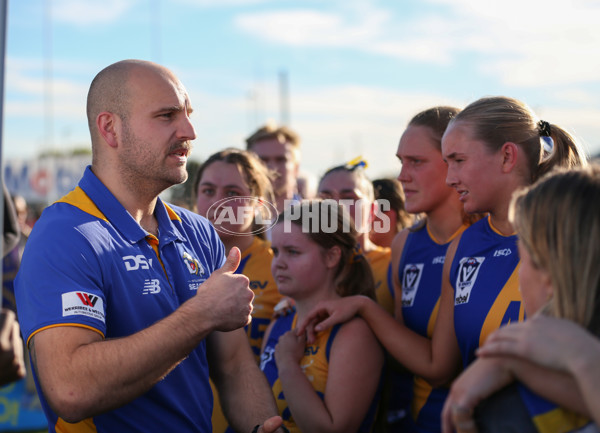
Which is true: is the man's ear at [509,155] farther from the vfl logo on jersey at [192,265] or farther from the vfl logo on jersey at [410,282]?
the vfl logo on jersey at [192,265]

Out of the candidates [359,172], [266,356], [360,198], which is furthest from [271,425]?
[359,172]

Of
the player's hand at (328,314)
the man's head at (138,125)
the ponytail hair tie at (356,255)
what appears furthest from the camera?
the ponytail hair tie at (356,255)

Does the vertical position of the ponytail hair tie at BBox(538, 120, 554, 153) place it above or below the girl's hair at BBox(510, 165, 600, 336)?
above

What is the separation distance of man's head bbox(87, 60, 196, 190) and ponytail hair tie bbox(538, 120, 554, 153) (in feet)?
5.06

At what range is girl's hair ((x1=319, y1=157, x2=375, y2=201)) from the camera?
4566 millimetres

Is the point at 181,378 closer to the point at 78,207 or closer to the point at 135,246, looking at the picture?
the point at 135,246

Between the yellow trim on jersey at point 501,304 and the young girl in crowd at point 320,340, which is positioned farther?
the young girl in crowd at point 320,340

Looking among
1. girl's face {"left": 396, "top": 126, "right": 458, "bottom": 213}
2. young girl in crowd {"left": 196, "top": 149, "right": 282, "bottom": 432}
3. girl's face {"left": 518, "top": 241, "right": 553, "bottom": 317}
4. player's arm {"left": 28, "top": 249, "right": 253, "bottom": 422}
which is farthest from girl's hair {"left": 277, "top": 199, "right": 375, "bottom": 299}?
girl's face {"left": 518, "top": 241, "right": 553, "bottom": 317}

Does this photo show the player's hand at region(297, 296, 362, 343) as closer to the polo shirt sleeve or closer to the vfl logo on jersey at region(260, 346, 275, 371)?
the vfl logo on jersey at region(260, 346, 275, 371)

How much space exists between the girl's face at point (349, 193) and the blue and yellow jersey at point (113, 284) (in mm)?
1925

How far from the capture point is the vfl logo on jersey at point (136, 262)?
7.52ft

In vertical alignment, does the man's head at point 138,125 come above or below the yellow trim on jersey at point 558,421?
above

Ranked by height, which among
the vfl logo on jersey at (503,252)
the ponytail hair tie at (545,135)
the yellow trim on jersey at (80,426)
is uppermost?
the ponytail hair tie at (545,135)

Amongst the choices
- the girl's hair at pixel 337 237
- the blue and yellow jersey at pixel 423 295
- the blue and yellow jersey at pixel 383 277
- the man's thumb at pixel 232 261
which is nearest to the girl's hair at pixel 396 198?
the blue and yellow jersey at pixel 383 277
